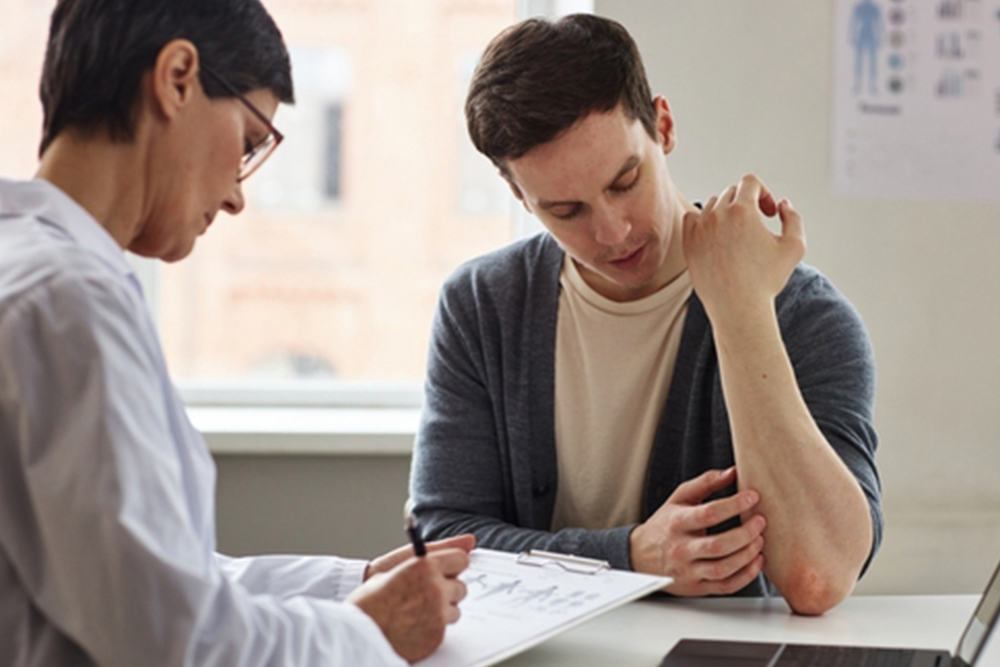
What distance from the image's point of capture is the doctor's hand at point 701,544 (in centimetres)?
123

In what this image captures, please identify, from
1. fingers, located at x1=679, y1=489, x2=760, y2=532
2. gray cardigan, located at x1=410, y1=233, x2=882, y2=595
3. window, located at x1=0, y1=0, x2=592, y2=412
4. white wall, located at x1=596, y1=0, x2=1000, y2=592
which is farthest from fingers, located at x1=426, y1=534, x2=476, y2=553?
window, located at x1=0, y1=0, x2=592, y2=412

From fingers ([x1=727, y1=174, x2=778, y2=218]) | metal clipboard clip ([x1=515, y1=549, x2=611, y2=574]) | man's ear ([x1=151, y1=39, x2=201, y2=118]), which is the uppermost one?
man's ear ([x1=151, y1=39, x2=201, y2=118])

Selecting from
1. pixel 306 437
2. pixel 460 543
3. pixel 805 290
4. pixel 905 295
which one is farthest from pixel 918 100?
pixel 460 543

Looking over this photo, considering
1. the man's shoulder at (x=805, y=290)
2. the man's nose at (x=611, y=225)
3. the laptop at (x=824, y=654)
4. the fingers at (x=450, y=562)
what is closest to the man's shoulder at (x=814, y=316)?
the man's shoulder at (x=805, y=290)

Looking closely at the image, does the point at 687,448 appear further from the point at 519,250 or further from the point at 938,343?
the point at 938,343

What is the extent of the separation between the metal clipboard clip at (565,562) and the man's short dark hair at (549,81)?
512 mm

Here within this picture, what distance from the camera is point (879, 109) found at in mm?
2186

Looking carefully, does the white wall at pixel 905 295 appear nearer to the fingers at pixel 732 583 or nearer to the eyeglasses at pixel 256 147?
the fingers at pixel 732 583

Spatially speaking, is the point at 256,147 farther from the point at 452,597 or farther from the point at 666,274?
the point at 666,274

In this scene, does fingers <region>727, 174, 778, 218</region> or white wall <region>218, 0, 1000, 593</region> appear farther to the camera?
white wall <region>218, 0, 1000, 593</region>

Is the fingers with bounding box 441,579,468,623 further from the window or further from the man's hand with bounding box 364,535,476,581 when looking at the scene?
the window

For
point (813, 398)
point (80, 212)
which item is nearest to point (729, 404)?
point (813, 398)

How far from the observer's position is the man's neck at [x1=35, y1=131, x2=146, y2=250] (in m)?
0.84

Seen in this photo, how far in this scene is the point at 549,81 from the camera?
53.8 inches
